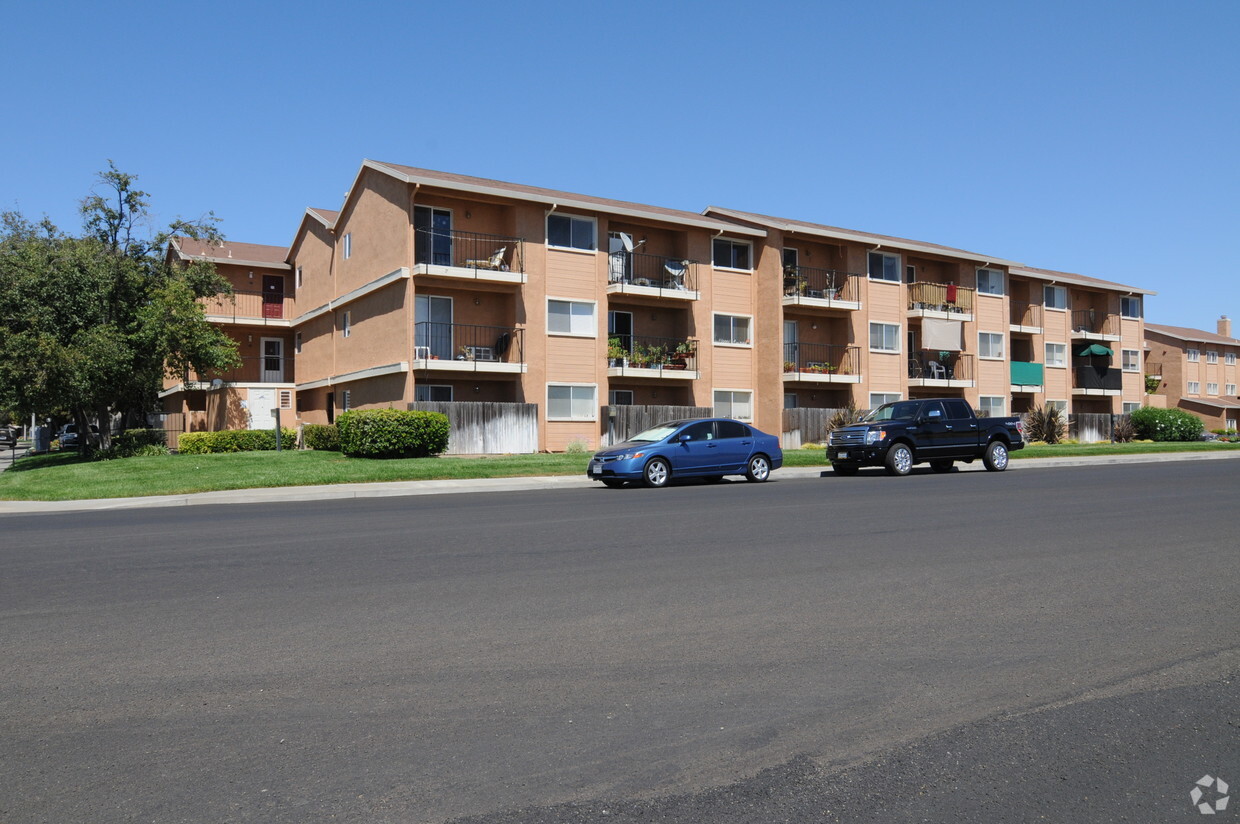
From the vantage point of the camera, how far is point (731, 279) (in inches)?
1467

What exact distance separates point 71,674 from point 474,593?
3049 mm

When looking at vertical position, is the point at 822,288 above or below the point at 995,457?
above

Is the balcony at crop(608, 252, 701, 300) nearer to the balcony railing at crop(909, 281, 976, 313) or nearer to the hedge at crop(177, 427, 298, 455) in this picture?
the balcony railing at crop(909, 281, 976, 313)

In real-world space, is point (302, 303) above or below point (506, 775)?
above

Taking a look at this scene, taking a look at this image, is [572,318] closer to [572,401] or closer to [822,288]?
[572,401]

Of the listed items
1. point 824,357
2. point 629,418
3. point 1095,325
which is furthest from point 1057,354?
point 629,418

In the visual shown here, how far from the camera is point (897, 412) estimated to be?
2430 centimetres

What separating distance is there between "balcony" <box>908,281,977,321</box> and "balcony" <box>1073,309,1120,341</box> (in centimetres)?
1248

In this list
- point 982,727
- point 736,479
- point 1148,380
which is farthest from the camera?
point 1148,380

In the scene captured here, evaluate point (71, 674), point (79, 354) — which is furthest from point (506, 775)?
point (79, 354)

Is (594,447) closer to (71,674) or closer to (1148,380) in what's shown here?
(71,674)

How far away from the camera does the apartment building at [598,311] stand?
31.6m

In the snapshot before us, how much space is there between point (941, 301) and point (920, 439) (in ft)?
71.2

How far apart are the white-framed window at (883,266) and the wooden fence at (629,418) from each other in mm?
13081
